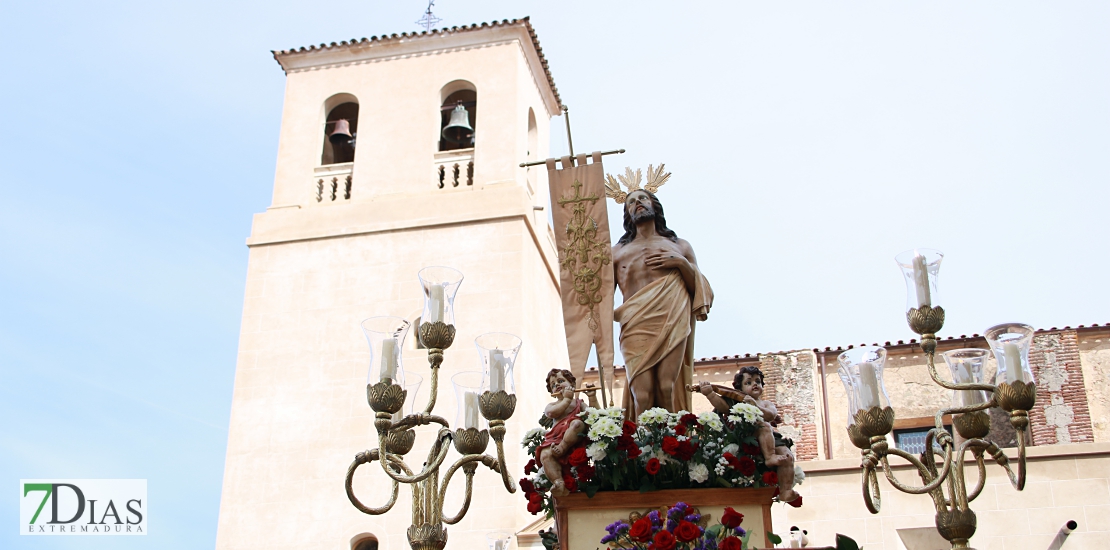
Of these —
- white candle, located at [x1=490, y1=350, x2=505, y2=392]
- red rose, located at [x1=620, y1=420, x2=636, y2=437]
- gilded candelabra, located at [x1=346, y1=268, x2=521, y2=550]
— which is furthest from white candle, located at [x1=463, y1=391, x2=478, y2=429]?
red rose, located at [x1=620, y1=420, x2=636, y2=437]

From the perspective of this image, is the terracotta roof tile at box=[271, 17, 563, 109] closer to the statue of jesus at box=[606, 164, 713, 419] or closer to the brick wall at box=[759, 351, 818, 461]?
the brick wall at box=[759, 351, 818, 461]

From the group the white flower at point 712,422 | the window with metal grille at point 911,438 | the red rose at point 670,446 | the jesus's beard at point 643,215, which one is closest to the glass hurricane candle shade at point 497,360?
the red rose at point 670,446

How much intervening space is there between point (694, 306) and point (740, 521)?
2086mm

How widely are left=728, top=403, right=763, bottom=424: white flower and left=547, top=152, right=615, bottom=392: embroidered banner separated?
1.42 meters

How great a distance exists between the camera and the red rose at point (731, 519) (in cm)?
643

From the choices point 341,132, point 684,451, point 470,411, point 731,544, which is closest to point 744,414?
point 684,451

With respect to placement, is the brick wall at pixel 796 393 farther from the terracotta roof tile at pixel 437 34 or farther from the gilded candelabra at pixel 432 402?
the gilded candelabra at pixel 432 402

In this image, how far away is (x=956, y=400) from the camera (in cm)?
791

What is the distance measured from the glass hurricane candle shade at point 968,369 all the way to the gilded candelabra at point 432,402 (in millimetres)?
2643

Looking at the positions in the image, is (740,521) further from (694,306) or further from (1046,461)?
(1046,461)

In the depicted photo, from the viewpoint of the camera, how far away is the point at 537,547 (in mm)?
16859

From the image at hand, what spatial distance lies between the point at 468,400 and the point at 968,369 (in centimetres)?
299

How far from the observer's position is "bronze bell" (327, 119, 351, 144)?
72.0ft

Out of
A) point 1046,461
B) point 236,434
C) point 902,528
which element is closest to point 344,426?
point 236,434
